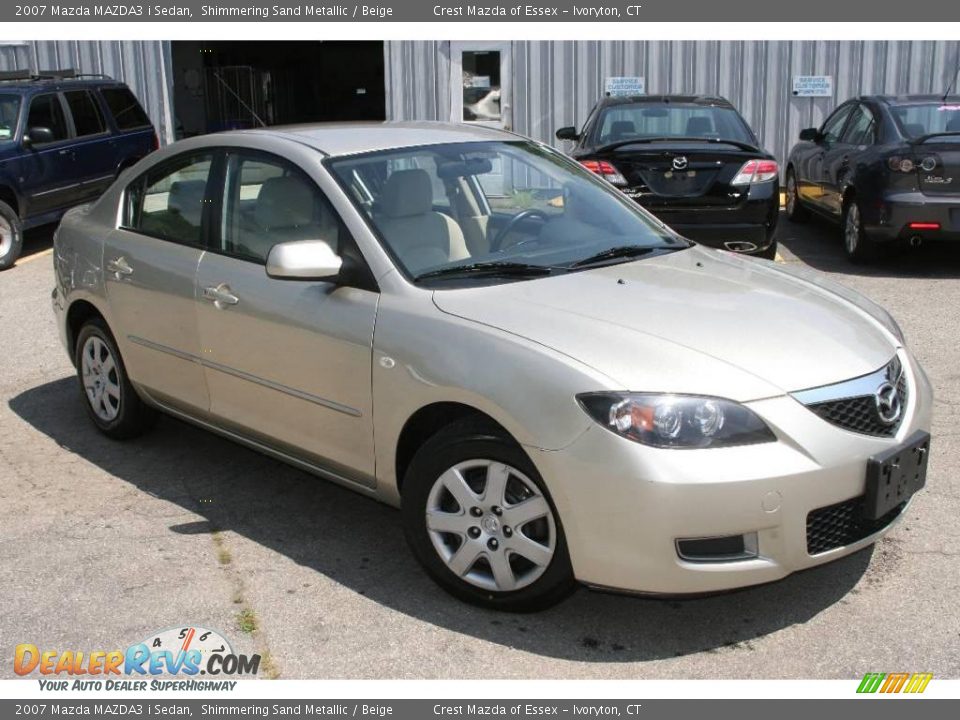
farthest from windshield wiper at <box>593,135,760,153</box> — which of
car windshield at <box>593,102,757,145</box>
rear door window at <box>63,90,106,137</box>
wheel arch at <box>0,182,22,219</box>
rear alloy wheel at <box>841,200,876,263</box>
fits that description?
rear door window at <box>63,90,106,137</box>

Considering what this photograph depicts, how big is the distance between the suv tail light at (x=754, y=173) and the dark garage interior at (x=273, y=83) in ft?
54.3

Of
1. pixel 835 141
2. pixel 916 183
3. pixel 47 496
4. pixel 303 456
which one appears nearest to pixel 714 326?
pixel 303 456

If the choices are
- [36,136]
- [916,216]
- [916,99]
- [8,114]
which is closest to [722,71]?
[916,99]

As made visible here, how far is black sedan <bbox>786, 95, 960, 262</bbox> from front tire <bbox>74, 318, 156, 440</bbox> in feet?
22.2

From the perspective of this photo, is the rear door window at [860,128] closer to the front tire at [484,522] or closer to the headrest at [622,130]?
the headrest at [622,130]

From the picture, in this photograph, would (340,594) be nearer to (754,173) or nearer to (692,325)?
(692,325)

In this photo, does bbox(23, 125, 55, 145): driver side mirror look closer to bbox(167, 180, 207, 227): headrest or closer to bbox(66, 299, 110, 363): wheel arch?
bbox(66, 299, 110, 363): wheel arch

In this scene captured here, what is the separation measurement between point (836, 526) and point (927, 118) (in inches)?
304

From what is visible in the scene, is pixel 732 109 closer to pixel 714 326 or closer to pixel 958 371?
pixel 958 371

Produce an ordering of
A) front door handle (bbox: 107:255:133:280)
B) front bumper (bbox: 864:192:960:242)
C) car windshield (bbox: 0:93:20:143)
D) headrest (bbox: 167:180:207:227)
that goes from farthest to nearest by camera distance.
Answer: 1. car windshield (bbox: 0:93:20:143)
2. front bumper (bbox: 864:192:960:242)
3. front door handle (bbox: 107:255:133:280)
4. headrest (bbox: 167:180:207:227)

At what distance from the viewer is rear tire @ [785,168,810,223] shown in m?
13.0

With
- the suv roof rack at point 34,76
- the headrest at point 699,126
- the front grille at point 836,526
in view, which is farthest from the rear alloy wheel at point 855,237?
the suv roof rack at point 34,76

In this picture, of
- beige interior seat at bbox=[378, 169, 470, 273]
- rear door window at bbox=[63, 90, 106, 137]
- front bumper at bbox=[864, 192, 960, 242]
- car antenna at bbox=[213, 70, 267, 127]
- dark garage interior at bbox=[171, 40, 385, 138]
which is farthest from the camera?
car antenna at bbox=[213, 70, 267, 127]

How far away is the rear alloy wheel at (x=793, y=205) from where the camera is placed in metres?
13.0
